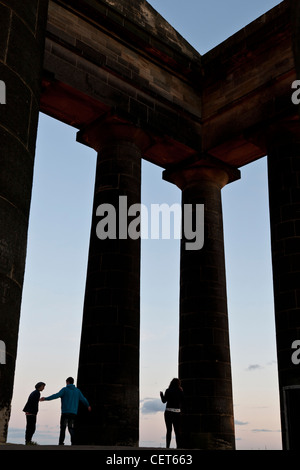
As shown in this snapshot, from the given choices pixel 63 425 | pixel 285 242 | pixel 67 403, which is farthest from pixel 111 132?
pixel 63 425

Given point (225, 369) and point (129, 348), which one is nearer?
point (129, 348)

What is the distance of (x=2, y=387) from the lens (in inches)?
221

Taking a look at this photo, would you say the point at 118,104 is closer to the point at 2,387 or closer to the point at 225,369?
the point at 225,369

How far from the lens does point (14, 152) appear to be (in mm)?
6250

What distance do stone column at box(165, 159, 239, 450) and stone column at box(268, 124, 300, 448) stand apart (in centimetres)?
315

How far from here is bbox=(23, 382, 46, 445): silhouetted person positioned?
647 inches

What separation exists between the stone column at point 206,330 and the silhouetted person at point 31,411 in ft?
21.7

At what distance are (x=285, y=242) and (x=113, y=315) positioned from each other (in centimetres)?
700

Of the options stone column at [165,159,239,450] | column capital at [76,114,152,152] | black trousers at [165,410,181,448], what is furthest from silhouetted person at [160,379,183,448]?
column capital at [76,114,152,152]

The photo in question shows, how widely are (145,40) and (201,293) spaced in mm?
11137

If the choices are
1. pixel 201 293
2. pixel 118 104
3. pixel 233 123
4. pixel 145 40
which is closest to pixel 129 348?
pixel 201 293

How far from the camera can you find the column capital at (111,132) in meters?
21.0

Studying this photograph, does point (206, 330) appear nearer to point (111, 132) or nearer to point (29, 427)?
point (29, 427)

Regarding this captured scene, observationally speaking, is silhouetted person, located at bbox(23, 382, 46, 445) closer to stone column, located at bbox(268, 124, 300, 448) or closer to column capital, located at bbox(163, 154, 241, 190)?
stone column, located at bbox(268, 124, 300, 448)
